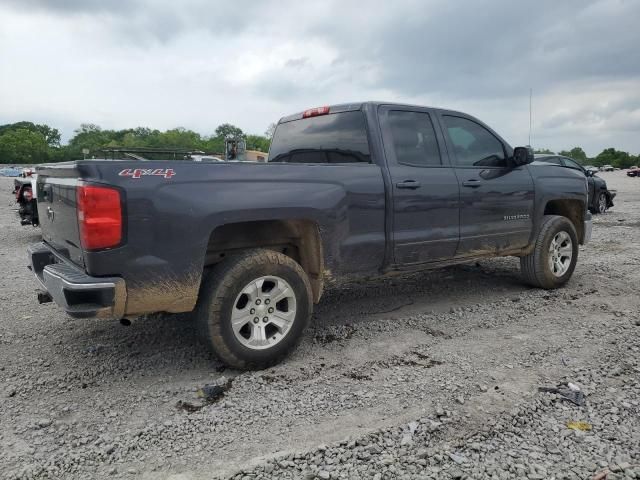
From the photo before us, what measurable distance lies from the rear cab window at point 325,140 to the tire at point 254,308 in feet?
4.20

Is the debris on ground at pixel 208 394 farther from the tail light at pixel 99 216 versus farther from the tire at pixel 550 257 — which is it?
the tire at pixel 550 257

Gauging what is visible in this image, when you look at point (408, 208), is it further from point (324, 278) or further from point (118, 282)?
point (118, 282)

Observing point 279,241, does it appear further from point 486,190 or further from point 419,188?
point 486,190

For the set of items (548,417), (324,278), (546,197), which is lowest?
(548,417)

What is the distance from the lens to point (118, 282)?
3.07m

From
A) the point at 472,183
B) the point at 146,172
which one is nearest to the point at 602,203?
the point at 472,183

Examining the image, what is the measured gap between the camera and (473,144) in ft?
17.0

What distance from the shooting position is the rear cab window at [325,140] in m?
4.40

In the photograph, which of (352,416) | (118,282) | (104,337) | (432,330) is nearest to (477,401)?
(352,416)

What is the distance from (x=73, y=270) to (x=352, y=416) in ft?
6.51

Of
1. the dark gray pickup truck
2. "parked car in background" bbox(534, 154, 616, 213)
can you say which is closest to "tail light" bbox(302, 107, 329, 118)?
the dark gray pickup truck

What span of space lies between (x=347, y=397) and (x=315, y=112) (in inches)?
108

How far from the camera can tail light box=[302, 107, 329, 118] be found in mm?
4735

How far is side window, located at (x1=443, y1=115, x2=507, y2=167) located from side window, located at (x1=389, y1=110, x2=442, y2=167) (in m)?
0.27
